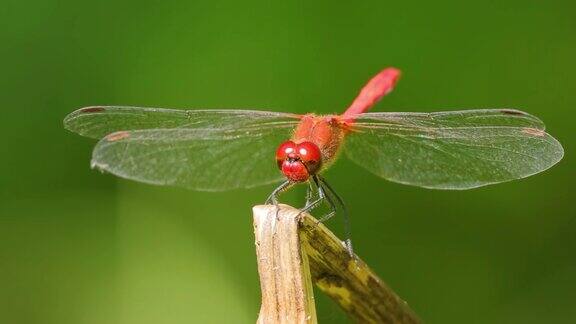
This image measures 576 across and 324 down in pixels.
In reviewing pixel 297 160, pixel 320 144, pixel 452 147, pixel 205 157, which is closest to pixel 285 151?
pixel 297 160

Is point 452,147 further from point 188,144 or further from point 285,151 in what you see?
point 188,144

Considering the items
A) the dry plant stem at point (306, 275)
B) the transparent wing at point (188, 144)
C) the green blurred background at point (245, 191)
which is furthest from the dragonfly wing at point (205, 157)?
the dry plant stem at point (306, 275)

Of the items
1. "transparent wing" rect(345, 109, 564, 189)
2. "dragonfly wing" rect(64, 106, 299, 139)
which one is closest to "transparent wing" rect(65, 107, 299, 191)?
"dragonfly wing" rect(64, 106, 299, 139)

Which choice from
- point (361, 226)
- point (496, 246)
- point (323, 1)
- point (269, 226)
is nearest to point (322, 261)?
point (269, 226)

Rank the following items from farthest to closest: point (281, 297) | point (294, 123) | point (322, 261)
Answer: point (294, 123), point (322, 261), point (281, 297)

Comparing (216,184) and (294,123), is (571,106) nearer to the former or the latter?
(294,123)

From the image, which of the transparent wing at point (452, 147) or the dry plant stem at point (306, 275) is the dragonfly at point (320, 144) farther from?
the dry plant stem at point (306, 275)

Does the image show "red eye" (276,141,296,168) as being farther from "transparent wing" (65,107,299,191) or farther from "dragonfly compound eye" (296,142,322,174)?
"transparent wing" (65,107,299,191)
